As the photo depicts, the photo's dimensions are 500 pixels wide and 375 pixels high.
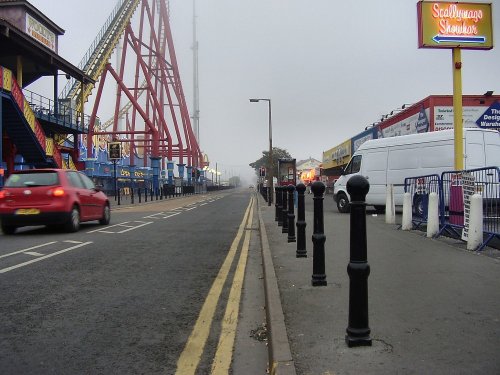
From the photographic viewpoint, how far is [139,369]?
3.42m

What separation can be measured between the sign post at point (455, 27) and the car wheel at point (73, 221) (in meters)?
8.91

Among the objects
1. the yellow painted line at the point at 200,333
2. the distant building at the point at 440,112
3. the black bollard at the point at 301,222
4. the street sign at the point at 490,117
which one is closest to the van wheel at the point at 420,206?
the black bollard at the point at 301,222

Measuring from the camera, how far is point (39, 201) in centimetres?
1091

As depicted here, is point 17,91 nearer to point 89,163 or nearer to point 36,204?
point 36,204

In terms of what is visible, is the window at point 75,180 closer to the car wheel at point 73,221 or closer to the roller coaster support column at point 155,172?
the car wheel at point 73,221

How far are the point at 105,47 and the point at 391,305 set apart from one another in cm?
4594

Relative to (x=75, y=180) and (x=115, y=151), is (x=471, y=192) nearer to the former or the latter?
(x=75, y=180)

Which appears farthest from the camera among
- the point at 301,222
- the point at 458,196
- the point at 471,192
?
the point at 458,196

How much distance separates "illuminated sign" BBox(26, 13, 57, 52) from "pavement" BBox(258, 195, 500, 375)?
2954cm

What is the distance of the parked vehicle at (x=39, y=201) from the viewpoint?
35.7 ft

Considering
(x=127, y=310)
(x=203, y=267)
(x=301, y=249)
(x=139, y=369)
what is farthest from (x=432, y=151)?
(x=139, y=369)

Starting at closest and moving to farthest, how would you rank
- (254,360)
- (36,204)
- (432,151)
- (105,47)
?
(254,360)
(36,204)
(432,151)
(105,47)

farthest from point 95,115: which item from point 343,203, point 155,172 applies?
point 343,203

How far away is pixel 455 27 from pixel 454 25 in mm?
50
